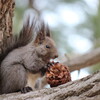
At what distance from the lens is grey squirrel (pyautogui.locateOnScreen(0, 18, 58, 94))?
1.92 metres

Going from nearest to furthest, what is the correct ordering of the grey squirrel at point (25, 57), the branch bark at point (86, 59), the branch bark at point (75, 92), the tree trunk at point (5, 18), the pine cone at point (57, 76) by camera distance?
1. the branch bark at point (75, 92)
2. the pine cone at point (57, 76)
3. the grey squirrel at point (25, 57)
4. the tree trunk at point (5, 18)
5. the branch bark at point (86, 59)

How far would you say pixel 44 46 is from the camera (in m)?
2.20

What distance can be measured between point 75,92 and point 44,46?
0.77 m

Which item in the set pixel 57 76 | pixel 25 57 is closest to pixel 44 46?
pixel 25 57

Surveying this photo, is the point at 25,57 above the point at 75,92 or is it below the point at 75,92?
above

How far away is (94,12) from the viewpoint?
3988mm

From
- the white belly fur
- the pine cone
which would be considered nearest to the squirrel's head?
the white belly fur

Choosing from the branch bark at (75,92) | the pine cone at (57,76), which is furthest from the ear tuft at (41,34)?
the branch bark at (75,92)

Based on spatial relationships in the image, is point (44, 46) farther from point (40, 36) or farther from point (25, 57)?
point (25, 57)

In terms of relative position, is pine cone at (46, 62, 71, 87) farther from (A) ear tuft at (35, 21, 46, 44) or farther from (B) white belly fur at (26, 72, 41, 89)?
(A) ear tuft at (35, 21, 46, 44)

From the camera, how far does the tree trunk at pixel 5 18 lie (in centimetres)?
206

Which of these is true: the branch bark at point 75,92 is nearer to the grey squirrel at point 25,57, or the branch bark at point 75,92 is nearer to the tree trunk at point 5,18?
the grey squirrel at point 25,57

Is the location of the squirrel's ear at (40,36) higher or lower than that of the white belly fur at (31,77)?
higher

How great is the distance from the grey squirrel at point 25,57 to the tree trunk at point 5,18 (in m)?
0.04
